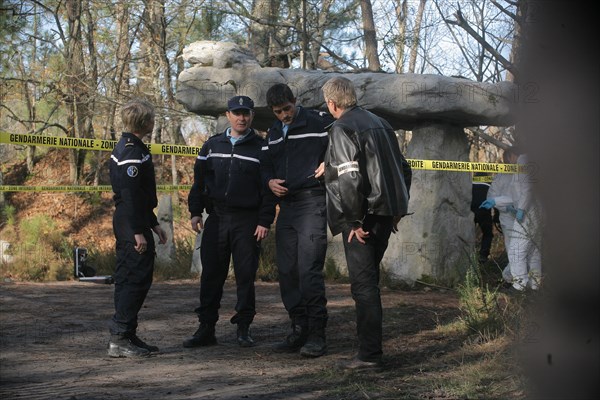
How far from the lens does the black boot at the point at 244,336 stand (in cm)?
625

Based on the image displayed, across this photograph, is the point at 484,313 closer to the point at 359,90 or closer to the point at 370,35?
the point at 359,90

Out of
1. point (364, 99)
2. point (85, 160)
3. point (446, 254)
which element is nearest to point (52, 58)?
point (85, 160)

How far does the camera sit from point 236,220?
6230 mm

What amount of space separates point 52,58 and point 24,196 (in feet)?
11.9

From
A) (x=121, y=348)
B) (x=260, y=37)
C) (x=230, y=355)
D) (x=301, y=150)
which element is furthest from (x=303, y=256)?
(x=260, y=37)

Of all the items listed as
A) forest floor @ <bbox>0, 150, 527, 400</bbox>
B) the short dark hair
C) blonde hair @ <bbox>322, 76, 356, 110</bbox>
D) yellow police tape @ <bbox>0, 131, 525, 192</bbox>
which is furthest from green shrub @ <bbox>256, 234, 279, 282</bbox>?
blonde hair @ <bbox>322, 76, 356, 110</bbox>

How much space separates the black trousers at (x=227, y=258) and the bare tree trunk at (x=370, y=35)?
793cm

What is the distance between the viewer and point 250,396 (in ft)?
15.1

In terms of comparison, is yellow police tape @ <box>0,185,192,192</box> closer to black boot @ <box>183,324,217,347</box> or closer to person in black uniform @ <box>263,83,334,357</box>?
black boot @ <box>183,324,217,347</box>

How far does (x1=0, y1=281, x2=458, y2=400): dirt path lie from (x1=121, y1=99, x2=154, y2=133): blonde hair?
1587 millimetres

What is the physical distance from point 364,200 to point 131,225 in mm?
1620

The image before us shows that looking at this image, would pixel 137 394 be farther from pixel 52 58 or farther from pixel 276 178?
pixel 52 58

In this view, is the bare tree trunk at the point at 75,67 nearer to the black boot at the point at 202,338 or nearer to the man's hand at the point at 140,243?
the black boot at the point at 202,338

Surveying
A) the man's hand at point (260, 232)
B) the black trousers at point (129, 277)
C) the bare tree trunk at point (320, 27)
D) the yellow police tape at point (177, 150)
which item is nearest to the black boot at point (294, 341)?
the man's hand at point (260, 232)
